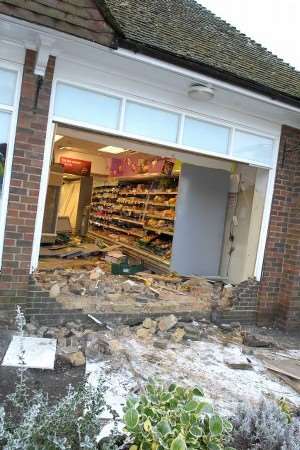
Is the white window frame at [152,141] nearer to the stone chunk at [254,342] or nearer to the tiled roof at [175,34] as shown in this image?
the tiled roof at [175,34]

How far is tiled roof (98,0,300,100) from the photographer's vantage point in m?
5.80

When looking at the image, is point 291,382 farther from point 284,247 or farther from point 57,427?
point 57,427

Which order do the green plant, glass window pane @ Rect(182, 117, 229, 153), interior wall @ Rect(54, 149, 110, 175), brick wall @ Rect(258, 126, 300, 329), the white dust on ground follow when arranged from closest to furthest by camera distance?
1. the green plant
2. the white dust on ground
3. glass window pane @ Rect(182, 117, 229, 153)
4. brick wall @ Rect(258, 126, 300, 329)
5. interior wall @ Rect(54, 149, 110, 175)

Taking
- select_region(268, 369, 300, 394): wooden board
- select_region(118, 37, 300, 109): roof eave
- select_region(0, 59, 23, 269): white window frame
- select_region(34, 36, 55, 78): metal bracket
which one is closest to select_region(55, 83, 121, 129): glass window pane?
select_region(34, 36, 55, 78): metal bracket

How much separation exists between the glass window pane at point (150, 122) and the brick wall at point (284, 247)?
2.21 m

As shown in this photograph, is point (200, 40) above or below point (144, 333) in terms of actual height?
above

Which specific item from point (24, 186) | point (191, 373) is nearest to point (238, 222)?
point (191, 373)

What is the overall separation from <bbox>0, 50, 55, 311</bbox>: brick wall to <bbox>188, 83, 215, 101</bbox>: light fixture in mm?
1965

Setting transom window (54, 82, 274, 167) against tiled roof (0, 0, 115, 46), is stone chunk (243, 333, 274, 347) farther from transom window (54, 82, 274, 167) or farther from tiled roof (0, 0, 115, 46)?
tiled roof (0, 0, 115, 46)

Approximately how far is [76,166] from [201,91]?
10.6 metres

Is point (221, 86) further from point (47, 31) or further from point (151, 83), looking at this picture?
point (47, 31)

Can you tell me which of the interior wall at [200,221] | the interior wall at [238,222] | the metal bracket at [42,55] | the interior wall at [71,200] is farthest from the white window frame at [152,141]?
the interior wall at [71,200]

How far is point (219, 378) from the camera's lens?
4867 mm

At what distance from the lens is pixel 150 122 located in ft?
20.8
